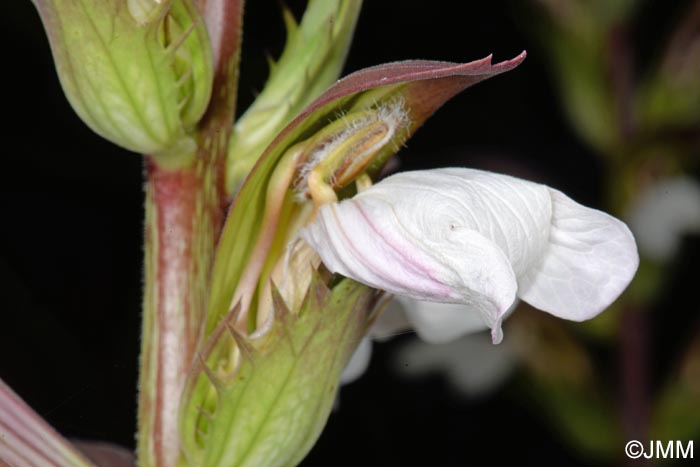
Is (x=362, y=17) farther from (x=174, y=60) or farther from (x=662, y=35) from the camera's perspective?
(x=174, y=60)

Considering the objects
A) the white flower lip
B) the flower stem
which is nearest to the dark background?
the flower stem

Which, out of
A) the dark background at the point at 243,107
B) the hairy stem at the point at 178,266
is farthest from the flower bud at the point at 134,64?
the dark background at the point at 243,107

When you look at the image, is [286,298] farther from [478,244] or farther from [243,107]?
[243,107]

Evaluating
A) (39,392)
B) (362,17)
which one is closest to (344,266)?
(39,392)

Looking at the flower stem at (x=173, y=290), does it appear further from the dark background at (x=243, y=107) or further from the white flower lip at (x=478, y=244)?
the dark background at (x=243, y=107)

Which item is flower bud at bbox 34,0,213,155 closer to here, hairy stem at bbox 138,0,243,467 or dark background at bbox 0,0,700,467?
hairy stem at bbox 138,0,243,467
